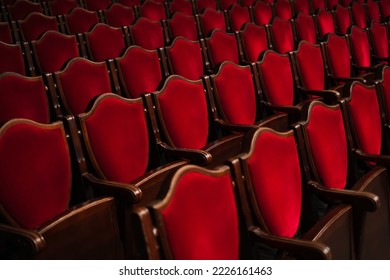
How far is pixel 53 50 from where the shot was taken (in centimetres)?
61

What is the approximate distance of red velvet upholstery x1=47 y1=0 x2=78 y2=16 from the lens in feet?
2.66

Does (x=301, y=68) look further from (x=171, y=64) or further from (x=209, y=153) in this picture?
(x=209, y=153)

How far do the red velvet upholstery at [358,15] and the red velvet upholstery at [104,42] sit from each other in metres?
0.54

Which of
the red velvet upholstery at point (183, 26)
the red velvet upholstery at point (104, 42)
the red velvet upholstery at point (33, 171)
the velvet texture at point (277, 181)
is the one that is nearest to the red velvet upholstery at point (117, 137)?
the red velvet upholstery at point (33, 171)

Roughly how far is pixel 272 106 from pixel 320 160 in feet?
0.63

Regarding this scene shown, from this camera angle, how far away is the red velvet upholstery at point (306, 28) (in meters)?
0.85

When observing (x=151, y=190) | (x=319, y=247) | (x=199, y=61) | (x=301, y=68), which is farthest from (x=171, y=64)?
(x=319, y=247)

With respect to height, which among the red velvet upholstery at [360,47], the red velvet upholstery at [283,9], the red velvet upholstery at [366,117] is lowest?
the red velvet upholstery at [366,117]

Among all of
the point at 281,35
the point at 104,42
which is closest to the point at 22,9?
the point at 104,42

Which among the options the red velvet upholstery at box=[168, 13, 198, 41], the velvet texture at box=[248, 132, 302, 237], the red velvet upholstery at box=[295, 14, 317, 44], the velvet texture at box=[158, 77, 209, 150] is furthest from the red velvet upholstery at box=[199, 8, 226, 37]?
the velvet texture at box=[248, 132, 302, 237]

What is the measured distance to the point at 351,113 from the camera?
0.45m

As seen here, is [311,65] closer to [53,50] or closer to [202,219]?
[53,50]

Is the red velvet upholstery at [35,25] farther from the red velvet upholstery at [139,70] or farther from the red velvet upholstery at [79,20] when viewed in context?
the red velvet upholstery at [139,70]

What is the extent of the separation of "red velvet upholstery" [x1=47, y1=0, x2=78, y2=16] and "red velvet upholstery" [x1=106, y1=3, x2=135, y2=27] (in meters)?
0.07
